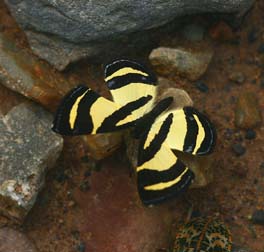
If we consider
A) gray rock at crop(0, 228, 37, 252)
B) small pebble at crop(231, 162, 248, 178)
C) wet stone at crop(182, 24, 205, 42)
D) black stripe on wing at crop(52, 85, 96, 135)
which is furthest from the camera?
wet stone at crop(182, 24, 205, 42)

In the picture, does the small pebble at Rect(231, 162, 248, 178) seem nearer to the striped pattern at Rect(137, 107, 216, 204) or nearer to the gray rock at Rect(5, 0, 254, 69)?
the striped pattern at Rect(137, 107, 216, 204)

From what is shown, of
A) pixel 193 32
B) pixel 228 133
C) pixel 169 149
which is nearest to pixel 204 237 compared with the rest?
pixel 169 149

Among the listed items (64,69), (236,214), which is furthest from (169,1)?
(236,214)

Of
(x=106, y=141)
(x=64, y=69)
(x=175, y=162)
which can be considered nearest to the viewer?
(x=175, y=162)

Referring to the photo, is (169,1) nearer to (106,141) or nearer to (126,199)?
(106,141)

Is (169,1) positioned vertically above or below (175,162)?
above

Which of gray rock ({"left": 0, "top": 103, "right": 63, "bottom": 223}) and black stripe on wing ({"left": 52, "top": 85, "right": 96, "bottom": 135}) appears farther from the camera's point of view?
gray rock ({"left": 0, "top": 103, "right": 63, "bottom": 223})

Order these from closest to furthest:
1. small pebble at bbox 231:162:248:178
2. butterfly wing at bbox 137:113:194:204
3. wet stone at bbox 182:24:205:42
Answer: butterfly wing at bbox 137:113:194:204
small pebble at bbox 231:162:248:178
wet stone at bbox 182:24:205:42

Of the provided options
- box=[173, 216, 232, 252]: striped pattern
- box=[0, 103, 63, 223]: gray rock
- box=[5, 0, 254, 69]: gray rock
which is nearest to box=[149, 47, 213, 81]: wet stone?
box=[5, 0, 254, 69]: gray rock
